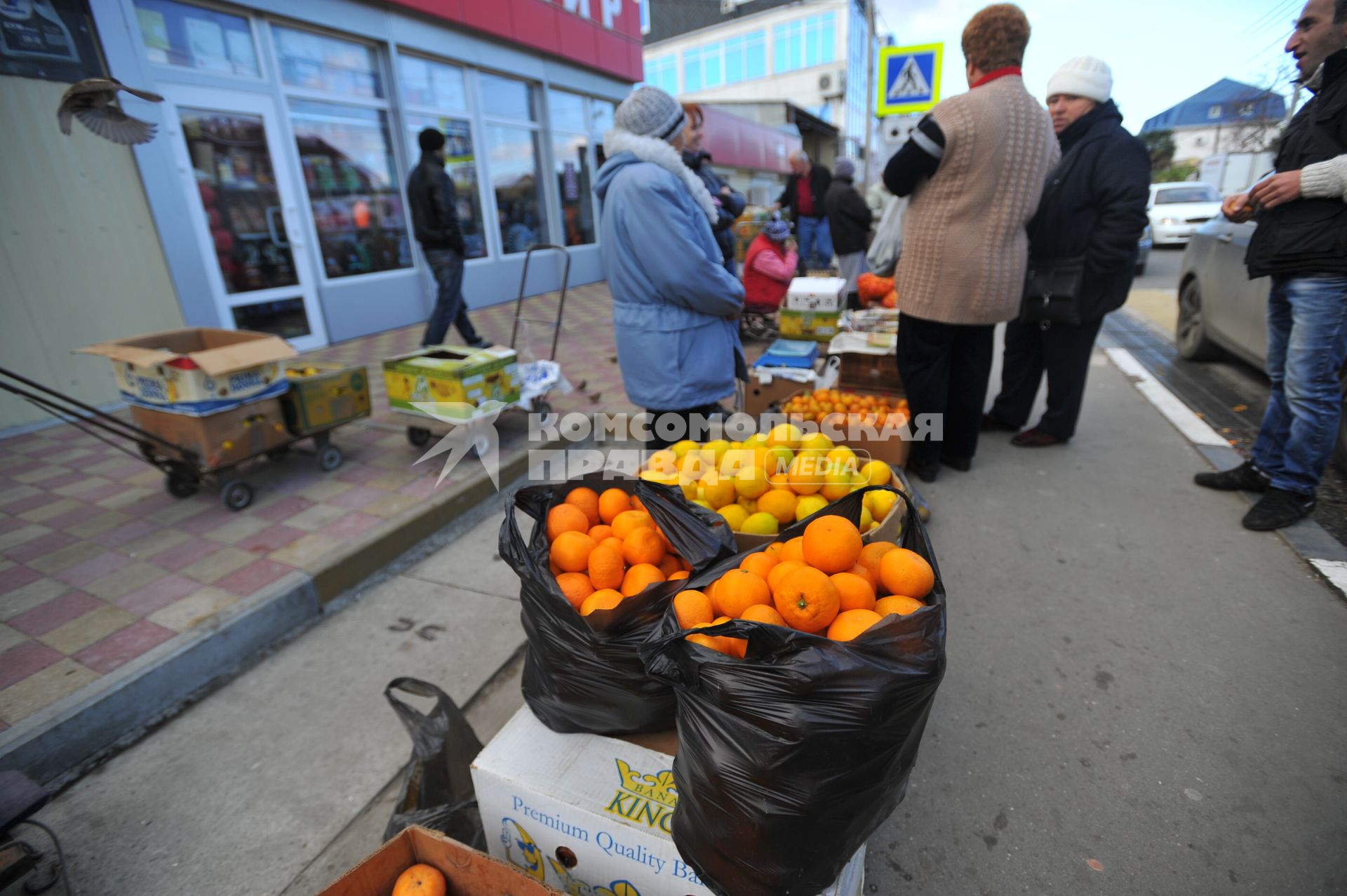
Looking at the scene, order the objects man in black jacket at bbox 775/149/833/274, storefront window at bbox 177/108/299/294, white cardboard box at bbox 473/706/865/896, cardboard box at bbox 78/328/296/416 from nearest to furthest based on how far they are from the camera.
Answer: white cardboard box at bbox 473/706/865/896 < cardboard box at bbox 78/328/296/416 < storefront window at bbox 177/108/299/294 < man in black jacket at bbox 775/149/833/274

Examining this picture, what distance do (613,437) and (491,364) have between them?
123cm

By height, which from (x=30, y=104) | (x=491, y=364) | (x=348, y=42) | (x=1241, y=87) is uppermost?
(x=348, y=42)

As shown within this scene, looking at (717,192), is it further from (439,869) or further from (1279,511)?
(439,869)

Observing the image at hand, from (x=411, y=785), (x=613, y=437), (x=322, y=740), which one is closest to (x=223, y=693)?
(x=322, y=740)

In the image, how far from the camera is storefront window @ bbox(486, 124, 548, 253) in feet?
32.0

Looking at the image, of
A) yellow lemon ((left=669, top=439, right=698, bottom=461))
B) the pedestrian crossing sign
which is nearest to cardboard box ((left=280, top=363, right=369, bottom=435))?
yellow lemon ((left=669, top=439, right=698, bottom=461))

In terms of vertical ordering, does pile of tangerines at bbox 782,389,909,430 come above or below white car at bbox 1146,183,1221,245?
below

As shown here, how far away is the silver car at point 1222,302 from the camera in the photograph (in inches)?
183

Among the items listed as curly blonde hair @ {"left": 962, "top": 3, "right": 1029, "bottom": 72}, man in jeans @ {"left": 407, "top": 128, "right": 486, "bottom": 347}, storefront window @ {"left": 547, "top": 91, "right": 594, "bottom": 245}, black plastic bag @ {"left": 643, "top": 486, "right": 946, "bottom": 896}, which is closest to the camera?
black plastic bag @ {"left": 643, "top": 486, "right": 946, "bottom": 896}

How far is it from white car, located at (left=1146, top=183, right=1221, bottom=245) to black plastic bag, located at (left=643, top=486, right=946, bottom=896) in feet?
59.9

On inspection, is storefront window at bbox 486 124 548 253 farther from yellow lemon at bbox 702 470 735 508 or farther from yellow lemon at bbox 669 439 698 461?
yellow lemon at bbox 702 470 735 508

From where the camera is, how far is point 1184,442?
4.38 m

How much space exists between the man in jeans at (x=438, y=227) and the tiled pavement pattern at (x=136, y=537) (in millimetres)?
1184

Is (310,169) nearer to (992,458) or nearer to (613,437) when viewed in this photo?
(613,437)
